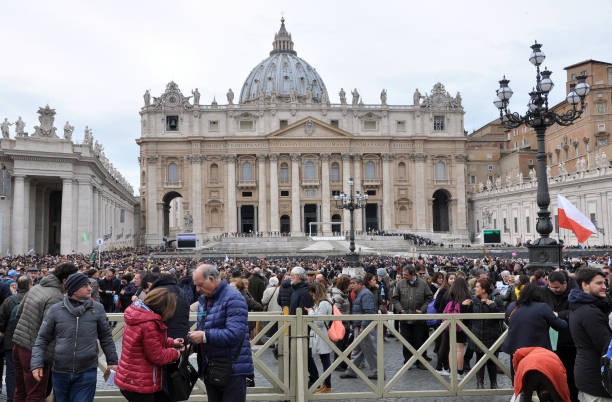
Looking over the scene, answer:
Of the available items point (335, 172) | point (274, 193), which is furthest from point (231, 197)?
point (335, 172)

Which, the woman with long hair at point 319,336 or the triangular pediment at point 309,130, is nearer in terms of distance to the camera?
the woman with long hair at point 319,336

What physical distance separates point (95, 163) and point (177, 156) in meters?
34.8

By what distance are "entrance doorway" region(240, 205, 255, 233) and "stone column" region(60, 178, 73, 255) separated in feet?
128

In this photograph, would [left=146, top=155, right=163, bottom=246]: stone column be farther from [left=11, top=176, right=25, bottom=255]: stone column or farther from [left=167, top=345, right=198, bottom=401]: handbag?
[left=167, top=345, right=198, bottom=401]: handbag

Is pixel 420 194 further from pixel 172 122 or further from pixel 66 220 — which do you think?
pixel 66 220

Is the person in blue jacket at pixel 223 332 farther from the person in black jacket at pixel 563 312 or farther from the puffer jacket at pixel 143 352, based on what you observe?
the person in black jacket at pixel 563 312

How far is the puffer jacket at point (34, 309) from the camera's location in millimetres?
5742

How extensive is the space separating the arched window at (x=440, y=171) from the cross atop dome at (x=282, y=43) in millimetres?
48814

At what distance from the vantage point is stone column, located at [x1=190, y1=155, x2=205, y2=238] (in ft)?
230

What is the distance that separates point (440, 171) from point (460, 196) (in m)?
4.56

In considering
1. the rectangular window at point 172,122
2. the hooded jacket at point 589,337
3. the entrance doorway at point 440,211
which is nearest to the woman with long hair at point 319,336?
the hooded jacket at point 589,337

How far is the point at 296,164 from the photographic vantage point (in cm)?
7106

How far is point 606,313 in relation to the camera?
495 centimetres

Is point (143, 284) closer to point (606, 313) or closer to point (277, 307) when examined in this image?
point (277, 307)
